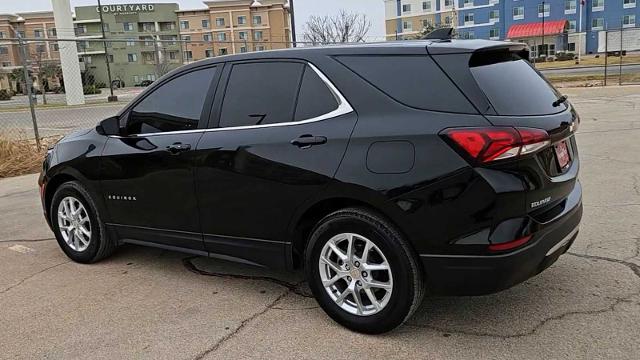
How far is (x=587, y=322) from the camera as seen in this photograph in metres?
3.38

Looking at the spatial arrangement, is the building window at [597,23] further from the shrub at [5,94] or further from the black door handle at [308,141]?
the black door handle at [308,141]

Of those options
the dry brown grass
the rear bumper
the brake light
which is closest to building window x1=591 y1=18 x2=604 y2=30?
the dry brown grass

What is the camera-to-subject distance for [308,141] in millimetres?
3428

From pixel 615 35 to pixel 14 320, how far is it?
66.7m

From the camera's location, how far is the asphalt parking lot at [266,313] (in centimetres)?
322

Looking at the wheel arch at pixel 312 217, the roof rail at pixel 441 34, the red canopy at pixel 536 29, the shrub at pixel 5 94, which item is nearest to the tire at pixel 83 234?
the wheel arch at pixel 312 217

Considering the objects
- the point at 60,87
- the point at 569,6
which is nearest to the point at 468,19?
the point at 569,6

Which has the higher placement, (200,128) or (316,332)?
(200,128)

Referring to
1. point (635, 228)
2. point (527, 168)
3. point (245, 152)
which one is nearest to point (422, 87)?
point (527, 168)

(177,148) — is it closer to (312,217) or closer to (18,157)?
(312,217)

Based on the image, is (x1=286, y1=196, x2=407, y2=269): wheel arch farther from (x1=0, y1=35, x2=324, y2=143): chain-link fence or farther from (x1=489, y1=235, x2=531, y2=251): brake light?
(x1=0, y1=35, x2=324, y2=143): chain-link fence

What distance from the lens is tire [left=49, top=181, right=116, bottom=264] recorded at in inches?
189

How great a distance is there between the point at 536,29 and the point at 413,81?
258 ft

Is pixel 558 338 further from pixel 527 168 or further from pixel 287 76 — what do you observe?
pixel 287 76
